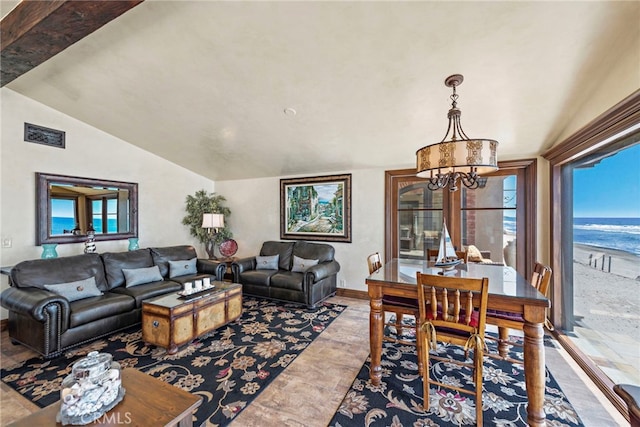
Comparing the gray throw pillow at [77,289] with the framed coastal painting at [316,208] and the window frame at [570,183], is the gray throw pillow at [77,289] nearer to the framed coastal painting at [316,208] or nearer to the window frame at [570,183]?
the framed coastal painting at [316,208]

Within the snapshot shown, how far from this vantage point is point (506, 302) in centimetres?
184

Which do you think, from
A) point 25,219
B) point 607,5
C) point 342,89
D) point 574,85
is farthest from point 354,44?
point 25,219

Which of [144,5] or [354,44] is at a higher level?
[144,5]

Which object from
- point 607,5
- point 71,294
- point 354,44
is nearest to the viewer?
point 607,5

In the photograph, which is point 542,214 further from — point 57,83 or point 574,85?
point 57,83

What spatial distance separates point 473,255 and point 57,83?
563cm

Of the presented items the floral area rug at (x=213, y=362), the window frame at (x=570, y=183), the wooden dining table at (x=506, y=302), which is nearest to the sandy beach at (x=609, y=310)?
the window frame at (x=570, y=183)

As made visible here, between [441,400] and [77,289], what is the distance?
397cm

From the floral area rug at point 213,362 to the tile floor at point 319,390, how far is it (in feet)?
0.31

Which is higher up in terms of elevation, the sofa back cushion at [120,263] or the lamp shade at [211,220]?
the lamp shade at [211,220]

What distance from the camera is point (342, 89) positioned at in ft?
8.95

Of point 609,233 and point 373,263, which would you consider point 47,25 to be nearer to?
point 373,263

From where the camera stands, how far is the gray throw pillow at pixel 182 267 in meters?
4.18

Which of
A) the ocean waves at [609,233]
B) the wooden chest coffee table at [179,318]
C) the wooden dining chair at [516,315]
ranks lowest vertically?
the wooden chest coffee table at [179,318]
